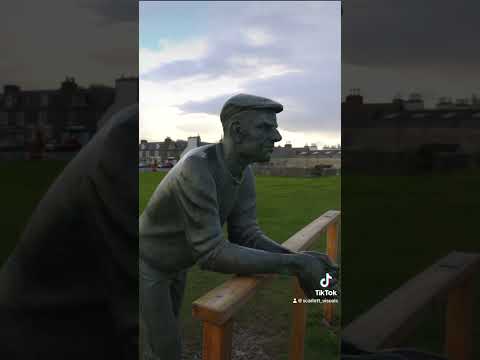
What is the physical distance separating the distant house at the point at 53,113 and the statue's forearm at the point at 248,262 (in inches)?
28.8

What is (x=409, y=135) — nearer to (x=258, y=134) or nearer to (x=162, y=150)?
(x=258, y=134)

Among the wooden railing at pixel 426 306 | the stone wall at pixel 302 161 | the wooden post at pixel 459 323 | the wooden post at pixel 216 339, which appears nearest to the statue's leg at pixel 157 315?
the wooden post at pixel 216 339

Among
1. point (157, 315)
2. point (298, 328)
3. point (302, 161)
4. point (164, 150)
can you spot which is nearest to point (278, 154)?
point (302, 161)

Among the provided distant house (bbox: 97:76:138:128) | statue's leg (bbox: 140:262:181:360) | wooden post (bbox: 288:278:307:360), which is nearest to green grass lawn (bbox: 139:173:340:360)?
wooden post (bbox: 288:278:307:360)

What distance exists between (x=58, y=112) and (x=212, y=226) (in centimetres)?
82

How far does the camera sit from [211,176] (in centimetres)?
159

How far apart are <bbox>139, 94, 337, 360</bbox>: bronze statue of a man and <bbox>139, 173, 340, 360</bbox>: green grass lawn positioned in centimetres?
150

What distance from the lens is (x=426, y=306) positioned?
1489mm

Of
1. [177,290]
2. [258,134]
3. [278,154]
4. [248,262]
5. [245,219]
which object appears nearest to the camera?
[248,262]

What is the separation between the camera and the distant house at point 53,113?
4.98ft

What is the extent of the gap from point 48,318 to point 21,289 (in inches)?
6.4

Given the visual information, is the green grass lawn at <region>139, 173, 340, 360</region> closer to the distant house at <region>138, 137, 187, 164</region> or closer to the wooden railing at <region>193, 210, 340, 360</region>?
the distant house at <region>138, 137, 187, 164</region>

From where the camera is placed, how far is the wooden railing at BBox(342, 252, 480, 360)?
144 centimetres

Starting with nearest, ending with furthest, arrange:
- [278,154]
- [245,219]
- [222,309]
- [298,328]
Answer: [222,309]
[245,219]
[298,328]
[278,154]
